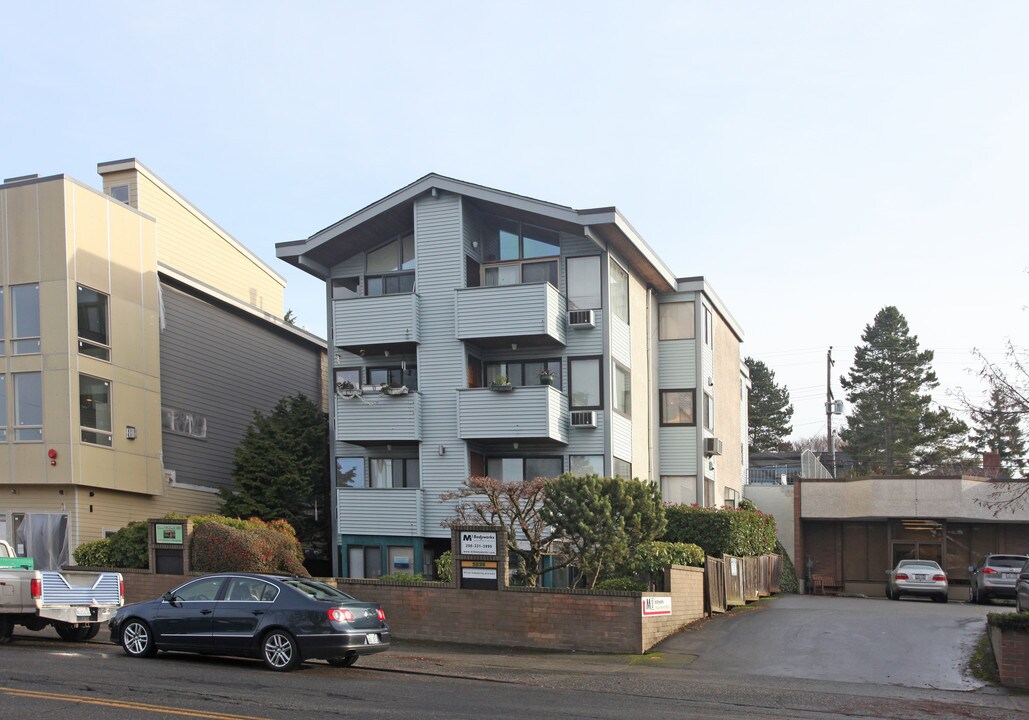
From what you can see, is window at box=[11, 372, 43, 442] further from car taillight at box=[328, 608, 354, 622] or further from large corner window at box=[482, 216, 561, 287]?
car taillight at box=[328, 608, 354, 622]

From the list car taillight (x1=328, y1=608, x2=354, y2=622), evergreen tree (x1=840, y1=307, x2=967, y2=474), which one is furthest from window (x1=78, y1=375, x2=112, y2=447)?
evergreen tree (x1=840, y1=307, x2=967, y2=474)

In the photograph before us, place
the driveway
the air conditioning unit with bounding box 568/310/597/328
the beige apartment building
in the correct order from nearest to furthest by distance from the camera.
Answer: the driveway
the beige apartment building
the air conditioning unit with bounding box 568/310/597/328

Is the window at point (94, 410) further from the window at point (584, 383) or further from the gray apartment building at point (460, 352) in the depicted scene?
the window at point (584, 383)

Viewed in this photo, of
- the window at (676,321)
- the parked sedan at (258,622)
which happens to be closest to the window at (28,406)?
the parked sedan at (258,622)

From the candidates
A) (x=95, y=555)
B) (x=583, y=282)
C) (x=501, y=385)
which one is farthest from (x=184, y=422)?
(x=583, y=282)

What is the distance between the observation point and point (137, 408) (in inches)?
1205

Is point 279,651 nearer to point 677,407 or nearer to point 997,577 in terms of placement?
point 677,407

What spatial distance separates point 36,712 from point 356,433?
2058cm

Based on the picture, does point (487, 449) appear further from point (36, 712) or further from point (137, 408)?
point (36, 712)

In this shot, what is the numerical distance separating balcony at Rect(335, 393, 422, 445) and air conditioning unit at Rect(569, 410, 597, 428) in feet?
14.5

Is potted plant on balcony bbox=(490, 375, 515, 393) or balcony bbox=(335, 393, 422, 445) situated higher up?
potted plant on balcony bbox=(490, 375, 515, 393)

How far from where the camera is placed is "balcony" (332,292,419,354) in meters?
31.5

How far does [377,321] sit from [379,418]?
2.80 meters

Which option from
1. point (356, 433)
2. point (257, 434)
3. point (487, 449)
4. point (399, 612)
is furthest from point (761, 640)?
point (257, 434)
